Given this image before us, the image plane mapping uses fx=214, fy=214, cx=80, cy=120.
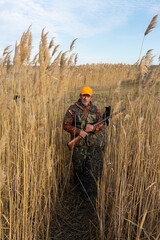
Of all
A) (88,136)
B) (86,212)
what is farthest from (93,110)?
(86,212)

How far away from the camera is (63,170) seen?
8.04ft

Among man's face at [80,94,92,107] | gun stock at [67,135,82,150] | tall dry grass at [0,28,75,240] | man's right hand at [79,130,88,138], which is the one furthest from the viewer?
man's face at [80,94,92,107]

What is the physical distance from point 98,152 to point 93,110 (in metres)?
1.25

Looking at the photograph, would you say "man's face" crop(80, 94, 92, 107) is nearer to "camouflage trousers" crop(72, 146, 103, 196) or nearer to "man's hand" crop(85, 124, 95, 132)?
"man's hand" crop(85, 124, 95, 132)

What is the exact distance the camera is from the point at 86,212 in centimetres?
228

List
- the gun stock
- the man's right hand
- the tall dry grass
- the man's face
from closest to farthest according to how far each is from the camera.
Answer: the tall dry grass → the gun stock → the man's right hand → the man's face

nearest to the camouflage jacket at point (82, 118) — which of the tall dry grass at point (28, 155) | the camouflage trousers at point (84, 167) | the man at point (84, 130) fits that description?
the man at point (84, 130)

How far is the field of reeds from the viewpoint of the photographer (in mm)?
1490

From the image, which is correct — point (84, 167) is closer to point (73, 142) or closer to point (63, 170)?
point (63, 170)

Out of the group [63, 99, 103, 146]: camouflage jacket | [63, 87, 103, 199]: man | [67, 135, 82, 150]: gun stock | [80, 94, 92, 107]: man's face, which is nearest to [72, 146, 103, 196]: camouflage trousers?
[63, 87, 103, 199]: man

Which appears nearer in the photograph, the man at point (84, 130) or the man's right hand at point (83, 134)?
the man's right hand at point (83, 134)

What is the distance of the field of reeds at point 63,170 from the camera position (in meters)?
1.49

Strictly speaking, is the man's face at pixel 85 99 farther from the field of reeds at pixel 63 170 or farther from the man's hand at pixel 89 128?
the field of reeds at pixel 63 170

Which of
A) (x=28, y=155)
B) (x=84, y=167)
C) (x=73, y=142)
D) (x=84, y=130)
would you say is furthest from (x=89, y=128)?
(x=28, y=155)
